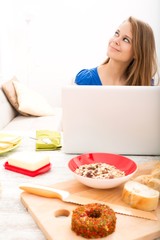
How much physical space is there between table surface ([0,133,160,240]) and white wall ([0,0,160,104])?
324 centimetres

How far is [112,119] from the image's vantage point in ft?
4.39

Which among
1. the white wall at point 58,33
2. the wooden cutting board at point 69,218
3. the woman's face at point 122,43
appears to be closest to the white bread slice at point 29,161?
the wooden cutting board at point 69,218

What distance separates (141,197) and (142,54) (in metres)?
1.36

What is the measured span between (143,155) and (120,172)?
1.10ft

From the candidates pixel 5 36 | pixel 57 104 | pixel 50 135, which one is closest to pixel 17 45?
pixel 5 36

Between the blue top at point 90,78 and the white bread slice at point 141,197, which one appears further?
the blue top at point 90,78

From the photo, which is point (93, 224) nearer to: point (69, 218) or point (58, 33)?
point (69, 218)

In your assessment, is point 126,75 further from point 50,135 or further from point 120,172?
point 120,172

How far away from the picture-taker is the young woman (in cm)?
202

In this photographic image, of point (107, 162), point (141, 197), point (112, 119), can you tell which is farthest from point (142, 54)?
point (141, 197)

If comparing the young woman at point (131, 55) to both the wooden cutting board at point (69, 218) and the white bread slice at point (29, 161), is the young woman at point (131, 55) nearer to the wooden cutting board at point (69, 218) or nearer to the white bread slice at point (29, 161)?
the white bread slice at point (29, 161)

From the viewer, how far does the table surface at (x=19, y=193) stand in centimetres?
80

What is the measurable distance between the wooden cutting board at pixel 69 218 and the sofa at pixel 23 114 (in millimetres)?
2062

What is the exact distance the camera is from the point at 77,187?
3.39ft
